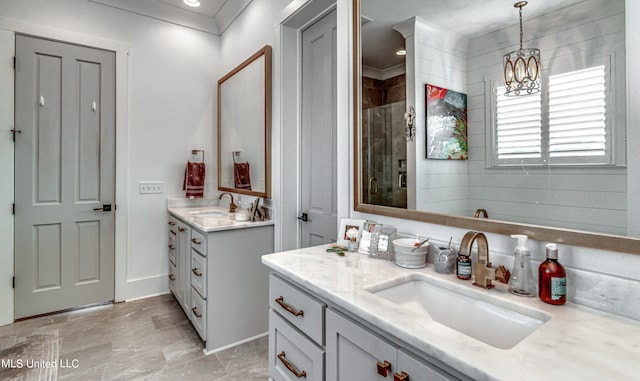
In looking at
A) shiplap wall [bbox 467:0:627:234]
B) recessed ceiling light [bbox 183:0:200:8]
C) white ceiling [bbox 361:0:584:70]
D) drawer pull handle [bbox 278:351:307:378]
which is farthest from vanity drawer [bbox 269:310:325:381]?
recessed ceiling light [bbox 183:0:200:8]

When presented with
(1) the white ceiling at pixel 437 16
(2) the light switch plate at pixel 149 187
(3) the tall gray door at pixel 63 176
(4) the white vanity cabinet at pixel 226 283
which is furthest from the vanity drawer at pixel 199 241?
(1) the white ceiling at pixel 437 16

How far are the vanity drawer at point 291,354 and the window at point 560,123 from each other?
3.06ft

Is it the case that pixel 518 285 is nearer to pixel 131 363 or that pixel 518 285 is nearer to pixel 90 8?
pixel 131 363

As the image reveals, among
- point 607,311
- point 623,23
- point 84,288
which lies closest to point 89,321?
Result: point 84,288

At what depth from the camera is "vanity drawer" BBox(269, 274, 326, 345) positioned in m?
1.07

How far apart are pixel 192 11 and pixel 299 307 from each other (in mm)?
3424

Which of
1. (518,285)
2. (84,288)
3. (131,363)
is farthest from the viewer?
(84,288)

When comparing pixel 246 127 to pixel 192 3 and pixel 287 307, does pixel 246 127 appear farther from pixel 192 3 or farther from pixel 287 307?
pixel 287 307

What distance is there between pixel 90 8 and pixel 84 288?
2.60m

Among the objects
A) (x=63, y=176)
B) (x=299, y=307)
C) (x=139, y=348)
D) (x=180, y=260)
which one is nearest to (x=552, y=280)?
(x=299, y=307)

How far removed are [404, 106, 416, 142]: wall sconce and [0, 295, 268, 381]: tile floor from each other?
5.53 ft

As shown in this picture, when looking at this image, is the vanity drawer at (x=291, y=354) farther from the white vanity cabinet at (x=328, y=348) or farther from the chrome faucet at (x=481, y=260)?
the chrome faucet at (x=481, y=260)

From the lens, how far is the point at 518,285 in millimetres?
967

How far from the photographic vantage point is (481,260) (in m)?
1.05
